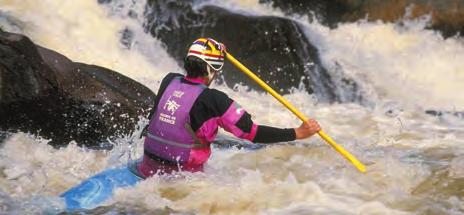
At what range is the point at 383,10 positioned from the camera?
447 inches

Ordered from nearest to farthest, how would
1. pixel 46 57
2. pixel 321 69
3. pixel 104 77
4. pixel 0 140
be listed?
1. pixel 0 140
2. pixel 46 57
3. pixel 104 77
4. pixel 321 69

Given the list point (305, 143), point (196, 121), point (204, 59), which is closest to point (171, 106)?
point (196, 121)

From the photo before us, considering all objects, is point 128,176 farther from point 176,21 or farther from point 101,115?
point 176,21

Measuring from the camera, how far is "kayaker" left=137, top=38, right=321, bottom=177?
4355mm

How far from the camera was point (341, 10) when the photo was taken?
1170 centimetres

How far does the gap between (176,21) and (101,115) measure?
14.4ft

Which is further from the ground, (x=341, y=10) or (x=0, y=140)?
(x=341, y=10)

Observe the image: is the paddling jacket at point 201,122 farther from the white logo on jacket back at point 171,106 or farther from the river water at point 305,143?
the river water at point 305,143

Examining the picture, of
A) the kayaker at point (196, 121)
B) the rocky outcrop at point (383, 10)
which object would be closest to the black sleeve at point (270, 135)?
the kayaker at point (196, 121)

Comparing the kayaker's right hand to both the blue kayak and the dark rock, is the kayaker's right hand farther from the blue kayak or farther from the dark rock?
the dark rock

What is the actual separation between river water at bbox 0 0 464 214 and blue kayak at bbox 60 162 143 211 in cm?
5

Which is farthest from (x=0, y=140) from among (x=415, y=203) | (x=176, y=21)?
(x=176, y=21)

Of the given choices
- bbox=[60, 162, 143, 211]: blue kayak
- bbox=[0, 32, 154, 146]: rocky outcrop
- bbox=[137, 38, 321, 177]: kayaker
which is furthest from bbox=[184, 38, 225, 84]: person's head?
bbox=[0, 32, 154, 146]: rocky outcrop

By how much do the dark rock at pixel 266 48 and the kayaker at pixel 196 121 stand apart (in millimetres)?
4900
